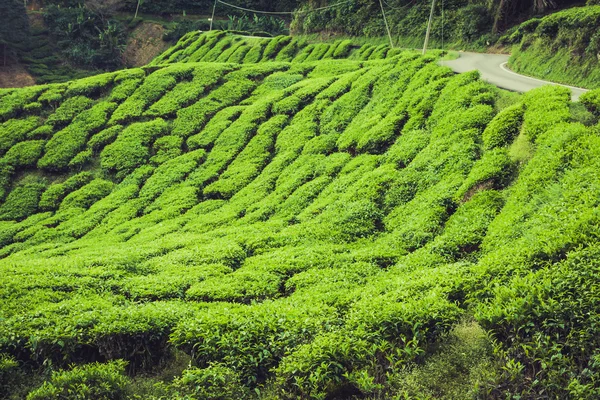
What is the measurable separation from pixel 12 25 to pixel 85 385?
75.4 m

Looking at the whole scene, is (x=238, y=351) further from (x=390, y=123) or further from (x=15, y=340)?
(x=390, y=123)

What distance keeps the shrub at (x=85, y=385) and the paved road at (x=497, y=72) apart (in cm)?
1750

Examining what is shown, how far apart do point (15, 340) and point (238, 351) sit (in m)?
3.97

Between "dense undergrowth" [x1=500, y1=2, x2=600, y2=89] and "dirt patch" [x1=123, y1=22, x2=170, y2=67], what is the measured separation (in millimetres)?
61674

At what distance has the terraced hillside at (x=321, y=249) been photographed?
7.14 meters

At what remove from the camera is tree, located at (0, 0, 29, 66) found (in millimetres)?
65000

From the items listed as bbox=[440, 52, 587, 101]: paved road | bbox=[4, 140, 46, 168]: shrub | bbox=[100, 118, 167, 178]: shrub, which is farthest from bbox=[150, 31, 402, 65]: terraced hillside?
bbox=[4, 140, 46, 168]: shrub

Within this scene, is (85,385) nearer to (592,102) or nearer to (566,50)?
(592,102)

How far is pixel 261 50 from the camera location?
4456cm

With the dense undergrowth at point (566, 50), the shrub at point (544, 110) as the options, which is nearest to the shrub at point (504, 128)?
the shrub at point (544, 110)

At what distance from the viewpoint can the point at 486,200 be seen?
12.3m

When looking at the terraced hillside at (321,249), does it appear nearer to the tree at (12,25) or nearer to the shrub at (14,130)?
the shrub at (14,130)

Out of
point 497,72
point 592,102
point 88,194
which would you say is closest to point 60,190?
point 88,194

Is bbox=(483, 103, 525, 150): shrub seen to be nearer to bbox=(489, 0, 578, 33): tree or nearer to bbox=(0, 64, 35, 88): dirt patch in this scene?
bbox=(489, 0, 578, 33): tree
